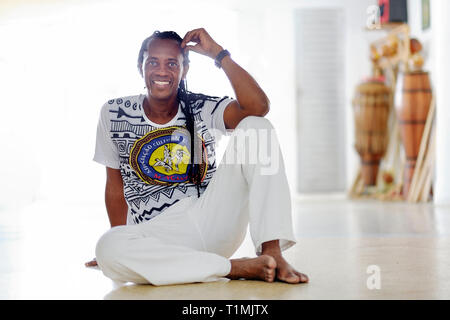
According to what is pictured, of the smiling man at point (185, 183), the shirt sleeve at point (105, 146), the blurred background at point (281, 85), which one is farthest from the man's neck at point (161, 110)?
the blurred background at point (281, 85)

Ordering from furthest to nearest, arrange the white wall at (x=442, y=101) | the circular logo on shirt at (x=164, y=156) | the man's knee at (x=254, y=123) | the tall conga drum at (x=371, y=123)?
the tall conga drum at (x=371, y=123), the white wall at (x=442, y=101), the circular logo on shirt at (x=164, y=156), the man's knee at (x=254, y=123)

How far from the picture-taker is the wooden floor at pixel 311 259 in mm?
1819

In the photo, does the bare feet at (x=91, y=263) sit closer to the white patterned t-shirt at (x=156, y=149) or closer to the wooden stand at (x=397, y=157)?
the white patterned t-shirt at (x=156, y=149)

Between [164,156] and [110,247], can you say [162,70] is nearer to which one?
[164,156]

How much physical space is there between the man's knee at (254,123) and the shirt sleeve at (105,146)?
46cm

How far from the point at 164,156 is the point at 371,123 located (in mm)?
4453

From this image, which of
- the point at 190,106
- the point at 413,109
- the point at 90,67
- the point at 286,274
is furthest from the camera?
the point at 90,67

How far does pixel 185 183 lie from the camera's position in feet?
6.79

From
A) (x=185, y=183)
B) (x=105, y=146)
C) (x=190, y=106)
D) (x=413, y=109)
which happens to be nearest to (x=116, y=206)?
(x=105, y=146)

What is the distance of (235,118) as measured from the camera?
2064 millimetres

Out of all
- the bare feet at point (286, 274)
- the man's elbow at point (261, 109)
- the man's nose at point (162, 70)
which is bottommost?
the bare feet at point (286, 274)

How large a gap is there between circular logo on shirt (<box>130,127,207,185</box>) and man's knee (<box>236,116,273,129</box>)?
20cm
